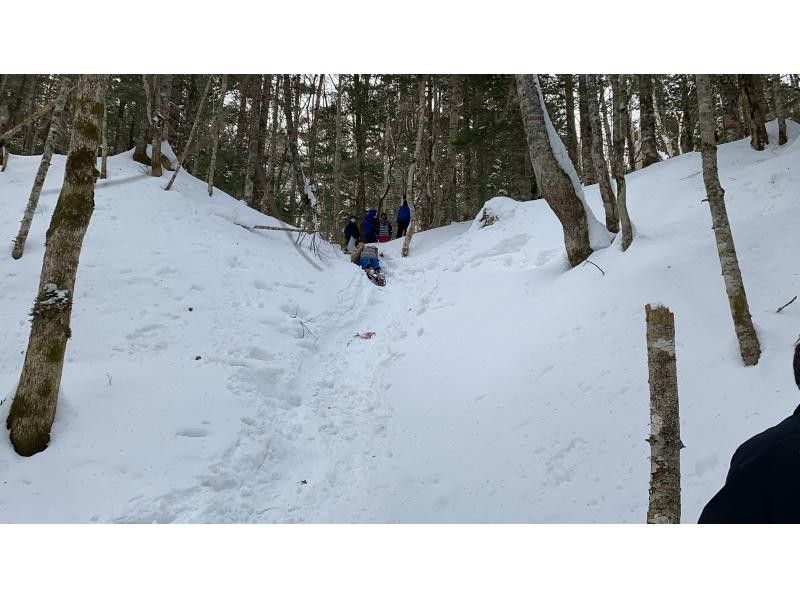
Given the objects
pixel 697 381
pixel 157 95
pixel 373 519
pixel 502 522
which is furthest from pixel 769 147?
pixel 157 95

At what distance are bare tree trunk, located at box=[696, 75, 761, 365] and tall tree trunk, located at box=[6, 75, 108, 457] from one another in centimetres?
613

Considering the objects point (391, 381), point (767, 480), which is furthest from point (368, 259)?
point (767, 480)

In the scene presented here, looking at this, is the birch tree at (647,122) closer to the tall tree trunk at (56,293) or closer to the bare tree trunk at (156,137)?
the tall tree trunk at (56,293)

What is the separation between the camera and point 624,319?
5336 mm

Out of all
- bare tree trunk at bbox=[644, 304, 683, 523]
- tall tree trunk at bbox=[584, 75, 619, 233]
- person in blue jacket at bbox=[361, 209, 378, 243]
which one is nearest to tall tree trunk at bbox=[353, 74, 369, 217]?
person in blue jacket at bbox=[361, 209, 378, 243]

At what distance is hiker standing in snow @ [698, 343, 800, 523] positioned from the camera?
1482 mm

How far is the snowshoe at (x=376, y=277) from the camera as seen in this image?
1141 cm

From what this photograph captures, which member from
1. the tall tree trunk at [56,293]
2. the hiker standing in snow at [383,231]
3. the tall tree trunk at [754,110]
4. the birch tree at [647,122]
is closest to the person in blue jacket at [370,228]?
the hiker standing in snow at [383,231]

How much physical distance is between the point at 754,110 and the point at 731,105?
3.82m

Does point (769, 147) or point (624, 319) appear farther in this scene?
point (769, 147)

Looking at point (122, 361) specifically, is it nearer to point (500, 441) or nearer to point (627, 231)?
point (500, 441)

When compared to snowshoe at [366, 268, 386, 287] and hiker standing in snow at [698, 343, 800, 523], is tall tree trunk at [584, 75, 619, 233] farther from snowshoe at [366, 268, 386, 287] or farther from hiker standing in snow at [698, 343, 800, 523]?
hiker standing in snow at [698, 343, 800, 523]

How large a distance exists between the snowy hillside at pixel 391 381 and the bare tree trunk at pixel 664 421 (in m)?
1.19

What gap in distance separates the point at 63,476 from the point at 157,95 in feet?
34.4
